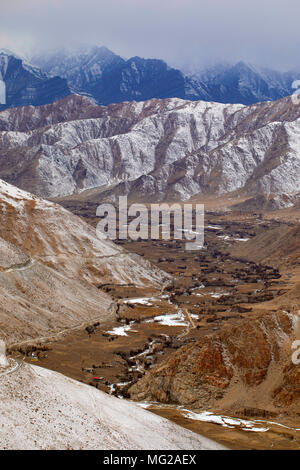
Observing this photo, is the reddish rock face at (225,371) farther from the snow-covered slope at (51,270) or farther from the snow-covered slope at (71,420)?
the snow-covered slope at (51,270)

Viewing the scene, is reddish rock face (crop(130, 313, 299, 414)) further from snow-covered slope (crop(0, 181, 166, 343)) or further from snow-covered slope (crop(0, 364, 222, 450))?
snow-covered slope (crop(0, 181, 166, 343))

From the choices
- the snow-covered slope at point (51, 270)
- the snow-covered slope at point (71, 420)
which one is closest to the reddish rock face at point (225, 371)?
the snow-covered slope at point (71, 420)

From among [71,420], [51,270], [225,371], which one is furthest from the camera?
[51,270]

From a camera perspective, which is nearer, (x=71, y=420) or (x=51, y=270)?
(x=71, y=420)

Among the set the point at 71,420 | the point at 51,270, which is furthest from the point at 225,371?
the point at 51,270

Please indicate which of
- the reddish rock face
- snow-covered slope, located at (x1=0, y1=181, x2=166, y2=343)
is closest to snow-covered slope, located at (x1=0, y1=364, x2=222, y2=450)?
the reddish rock face

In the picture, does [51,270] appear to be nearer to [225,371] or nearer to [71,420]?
[225,371]
